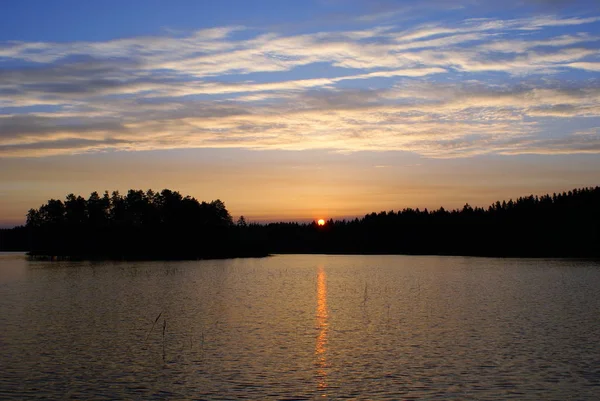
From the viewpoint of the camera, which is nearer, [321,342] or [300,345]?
[300,345]

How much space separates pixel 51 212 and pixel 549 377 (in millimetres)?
170813

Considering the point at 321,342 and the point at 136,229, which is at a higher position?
the point at 136,229

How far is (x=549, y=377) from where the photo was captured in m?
23.7

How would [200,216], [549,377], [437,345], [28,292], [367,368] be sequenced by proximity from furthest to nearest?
[200,216]
[28,292]
[437,345]
[367,368]
[549,377]

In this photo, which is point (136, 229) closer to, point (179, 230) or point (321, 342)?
point (179, 230)

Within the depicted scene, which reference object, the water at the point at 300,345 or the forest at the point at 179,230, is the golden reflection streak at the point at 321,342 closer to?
the water at the point at 300,345

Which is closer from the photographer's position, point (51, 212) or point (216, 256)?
point (216, 256)

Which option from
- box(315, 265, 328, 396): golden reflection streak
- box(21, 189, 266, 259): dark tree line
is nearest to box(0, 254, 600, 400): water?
box(315, 265, 328, 396): golden reflection streak

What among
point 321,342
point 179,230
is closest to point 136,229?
point 179,230

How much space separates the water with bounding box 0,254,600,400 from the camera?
22.3 m

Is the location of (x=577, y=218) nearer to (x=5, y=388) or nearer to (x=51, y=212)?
(x=51, y=212)

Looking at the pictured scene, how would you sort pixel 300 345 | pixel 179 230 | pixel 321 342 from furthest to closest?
1. pixel 179 230
2. pixel 321 342
3. pixel 300 345

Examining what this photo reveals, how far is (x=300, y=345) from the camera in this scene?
30703 mm

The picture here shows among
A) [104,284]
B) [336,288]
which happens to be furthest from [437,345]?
[104,284]
